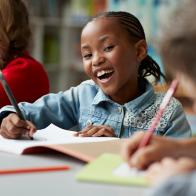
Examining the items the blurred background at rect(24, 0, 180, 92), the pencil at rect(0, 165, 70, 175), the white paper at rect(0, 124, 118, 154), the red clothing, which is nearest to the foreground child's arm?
the pencil at rect(0, 165, 70, 175)

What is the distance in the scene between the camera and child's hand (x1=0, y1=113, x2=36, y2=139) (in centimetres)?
104

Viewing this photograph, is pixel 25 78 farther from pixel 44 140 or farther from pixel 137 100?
pixel 44 140

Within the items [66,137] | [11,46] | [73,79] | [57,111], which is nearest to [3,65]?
[11,46]

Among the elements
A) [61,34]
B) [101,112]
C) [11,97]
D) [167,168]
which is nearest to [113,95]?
[101,112]

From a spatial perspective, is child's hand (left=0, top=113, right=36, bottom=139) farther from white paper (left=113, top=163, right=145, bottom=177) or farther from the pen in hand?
white paper (left=113, top=163, right=145, bottom=177)

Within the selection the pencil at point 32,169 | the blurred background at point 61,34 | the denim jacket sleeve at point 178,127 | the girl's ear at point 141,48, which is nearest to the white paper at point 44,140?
the pencil at point 32,169

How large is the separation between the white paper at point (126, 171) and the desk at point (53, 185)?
0.11 ft

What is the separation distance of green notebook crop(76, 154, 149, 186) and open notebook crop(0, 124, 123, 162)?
1.3 inches

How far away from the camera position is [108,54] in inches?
47.0

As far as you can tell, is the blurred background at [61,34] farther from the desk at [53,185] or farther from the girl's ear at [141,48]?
the desk at [53,185]

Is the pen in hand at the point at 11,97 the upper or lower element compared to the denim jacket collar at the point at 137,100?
upper

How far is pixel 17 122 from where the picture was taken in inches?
41.8

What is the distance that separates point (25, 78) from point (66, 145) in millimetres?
Result: 698

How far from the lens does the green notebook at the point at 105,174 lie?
0.70 metres
